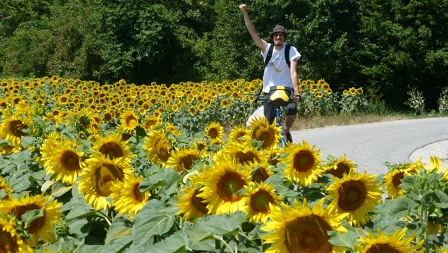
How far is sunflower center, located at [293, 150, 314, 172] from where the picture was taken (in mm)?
2174

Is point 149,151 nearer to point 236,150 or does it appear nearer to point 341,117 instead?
point 236,150

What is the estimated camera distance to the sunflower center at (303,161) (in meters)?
2.17

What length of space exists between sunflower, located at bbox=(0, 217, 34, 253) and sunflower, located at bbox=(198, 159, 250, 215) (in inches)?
21.5

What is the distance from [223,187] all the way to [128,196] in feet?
1.37

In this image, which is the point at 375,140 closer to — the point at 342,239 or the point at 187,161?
the point at 187,161

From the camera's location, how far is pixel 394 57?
58.1 ft

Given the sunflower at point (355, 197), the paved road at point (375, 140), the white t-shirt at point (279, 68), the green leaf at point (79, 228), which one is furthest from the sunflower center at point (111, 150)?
the paved road at point (375, 140)

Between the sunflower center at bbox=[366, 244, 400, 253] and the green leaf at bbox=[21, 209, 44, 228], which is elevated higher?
the sunflower center at bbox=[366, 244, 400, 253]

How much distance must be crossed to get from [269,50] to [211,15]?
2078 centimetres

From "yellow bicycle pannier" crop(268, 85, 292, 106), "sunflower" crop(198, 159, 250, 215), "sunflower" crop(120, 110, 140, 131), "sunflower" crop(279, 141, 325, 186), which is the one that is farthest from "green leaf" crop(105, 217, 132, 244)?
"yellow bicycle pannier" crop(268, 85, 292, 106)

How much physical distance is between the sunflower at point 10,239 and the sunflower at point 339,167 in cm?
115

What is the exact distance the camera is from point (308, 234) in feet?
4.69

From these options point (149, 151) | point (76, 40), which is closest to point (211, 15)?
point (76, 40)

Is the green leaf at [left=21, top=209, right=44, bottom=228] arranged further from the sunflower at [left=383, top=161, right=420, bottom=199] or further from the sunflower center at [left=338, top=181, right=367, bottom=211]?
the sunflower at [left=383, top=161, right=420, bottom=199]
